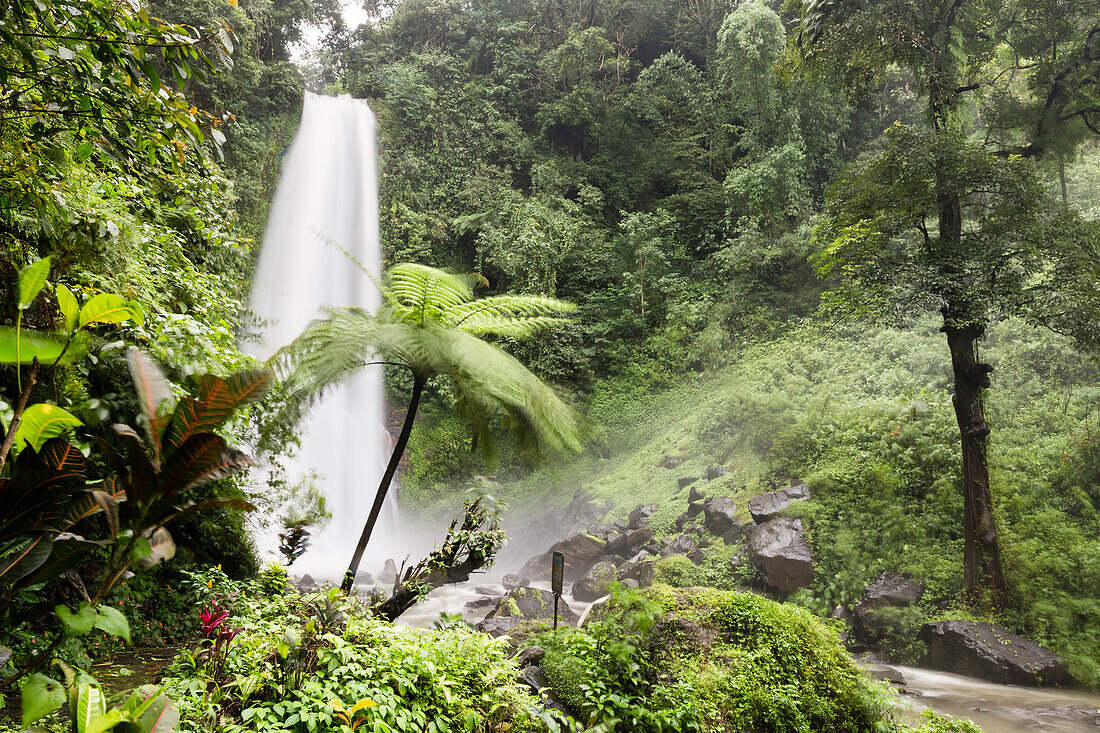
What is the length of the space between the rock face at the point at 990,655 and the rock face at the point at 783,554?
45.2 inches

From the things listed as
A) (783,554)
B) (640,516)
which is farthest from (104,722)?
(640,516)

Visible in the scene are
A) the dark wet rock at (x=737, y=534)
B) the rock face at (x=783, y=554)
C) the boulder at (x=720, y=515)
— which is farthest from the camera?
the boulder at (x=720, y=515)

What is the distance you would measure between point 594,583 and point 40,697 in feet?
20.2

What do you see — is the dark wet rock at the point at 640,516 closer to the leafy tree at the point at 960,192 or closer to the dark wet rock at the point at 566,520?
the dark wet rock at the point at 566,520

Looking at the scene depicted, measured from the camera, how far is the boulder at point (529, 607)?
526 centimetres

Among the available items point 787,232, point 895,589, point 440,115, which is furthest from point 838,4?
point 440,115

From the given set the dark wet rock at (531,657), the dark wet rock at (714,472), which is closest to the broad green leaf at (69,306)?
the dark wet rock at (531,657)

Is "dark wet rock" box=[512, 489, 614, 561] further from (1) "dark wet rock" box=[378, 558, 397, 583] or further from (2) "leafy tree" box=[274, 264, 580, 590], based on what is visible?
(2) "leafy tree" box=[274, 264, 580, 590]

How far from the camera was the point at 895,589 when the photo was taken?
5430 mm

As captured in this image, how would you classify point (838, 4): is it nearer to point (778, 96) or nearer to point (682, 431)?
point (778, 96)

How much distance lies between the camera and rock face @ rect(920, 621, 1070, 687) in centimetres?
451

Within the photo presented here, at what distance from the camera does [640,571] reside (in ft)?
21.5

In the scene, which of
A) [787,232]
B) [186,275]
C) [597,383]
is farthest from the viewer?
[597,383]

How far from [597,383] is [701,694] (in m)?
9.51
